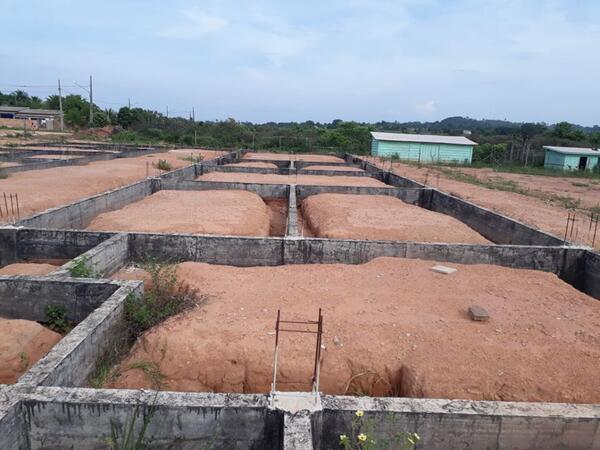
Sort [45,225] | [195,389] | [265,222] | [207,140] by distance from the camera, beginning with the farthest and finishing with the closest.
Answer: [207,140], [265,222], [45,225], [195,389]

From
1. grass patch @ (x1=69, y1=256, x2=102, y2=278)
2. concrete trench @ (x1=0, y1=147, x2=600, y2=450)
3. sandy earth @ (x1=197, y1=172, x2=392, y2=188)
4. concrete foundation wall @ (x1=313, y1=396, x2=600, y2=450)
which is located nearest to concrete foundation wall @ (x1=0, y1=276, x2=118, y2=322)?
concrete trench @ (x1=0, y1=147, x2=600, y2=450)

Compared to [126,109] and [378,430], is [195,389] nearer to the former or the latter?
[378,430]

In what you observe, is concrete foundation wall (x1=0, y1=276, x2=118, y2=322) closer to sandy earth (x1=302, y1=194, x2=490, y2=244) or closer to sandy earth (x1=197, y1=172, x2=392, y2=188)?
sandy earth (x1=302, y1=194, x2=490, y2=244)

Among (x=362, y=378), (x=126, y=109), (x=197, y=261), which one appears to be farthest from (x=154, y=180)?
(x=126, y=109)

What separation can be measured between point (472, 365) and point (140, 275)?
486 cm

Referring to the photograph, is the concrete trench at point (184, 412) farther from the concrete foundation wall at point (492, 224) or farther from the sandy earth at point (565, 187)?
the sandy earth at point (565, 187)

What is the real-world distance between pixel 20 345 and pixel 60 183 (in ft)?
36.4

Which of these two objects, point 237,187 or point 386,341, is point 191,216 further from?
point 386,341

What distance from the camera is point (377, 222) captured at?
33.0 feet

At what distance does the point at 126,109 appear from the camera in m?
53.0

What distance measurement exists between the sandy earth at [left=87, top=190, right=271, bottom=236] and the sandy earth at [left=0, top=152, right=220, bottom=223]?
7.95 feet

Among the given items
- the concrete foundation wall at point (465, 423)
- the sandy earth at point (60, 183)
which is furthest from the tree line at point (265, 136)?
the concrete foundation wall at point (465, 423)

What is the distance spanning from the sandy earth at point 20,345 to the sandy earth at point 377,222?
216 inches

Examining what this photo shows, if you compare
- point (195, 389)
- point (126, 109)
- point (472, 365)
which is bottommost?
point (195, 389)
